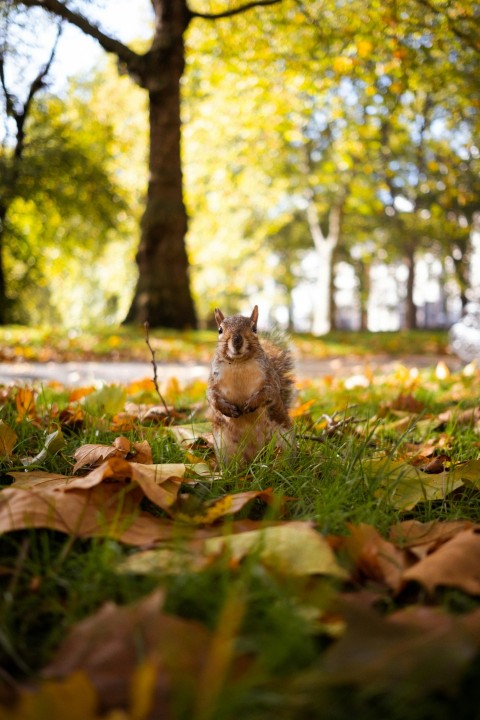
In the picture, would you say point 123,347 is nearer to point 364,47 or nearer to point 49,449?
point 364,47

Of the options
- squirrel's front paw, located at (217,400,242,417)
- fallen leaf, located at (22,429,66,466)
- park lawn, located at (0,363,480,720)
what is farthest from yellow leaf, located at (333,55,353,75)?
fallen leaf, located at (22,429,66,466)

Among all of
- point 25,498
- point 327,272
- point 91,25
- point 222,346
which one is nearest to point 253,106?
point 91,25

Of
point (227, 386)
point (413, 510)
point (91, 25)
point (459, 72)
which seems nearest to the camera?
point (413, 510)

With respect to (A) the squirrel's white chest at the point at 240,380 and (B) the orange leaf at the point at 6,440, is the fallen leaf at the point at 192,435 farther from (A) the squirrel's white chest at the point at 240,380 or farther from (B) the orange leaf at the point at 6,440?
(B) the orange leaf at the point at 6,440

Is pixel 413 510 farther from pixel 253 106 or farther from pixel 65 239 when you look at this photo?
pixel 65 239

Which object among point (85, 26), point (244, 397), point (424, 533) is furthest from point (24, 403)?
point (85, 26)

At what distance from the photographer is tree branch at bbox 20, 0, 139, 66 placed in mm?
7930

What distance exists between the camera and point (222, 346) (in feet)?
6.77

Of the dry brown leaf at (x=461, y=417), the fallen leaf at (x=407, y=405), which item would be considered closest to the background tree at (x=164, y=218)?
the fallen leaf at (x=407, y=405)

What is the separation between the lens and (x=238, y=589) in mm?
853

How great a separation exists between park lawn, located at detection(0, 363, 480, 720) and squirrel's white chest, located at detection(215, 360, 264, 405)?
30cm

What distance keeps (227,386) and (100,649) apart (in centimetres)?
126

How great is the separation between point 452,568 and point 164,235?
33.0ft

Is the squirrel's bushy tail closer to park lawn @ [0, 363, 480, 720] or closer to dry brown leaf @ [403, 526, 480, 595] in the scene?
park lawn @ [0, 363, 480, 720]
